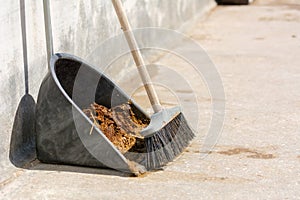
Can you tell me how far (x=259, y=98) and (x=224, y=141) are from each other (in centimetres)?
107

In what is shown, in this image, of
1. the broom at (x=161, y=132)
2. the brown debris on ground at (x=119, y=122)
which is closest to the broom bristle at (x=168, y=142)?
the broom at (x=161, y=132)

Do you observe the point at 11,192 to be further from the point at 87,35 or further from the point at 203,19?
the point at 203,19

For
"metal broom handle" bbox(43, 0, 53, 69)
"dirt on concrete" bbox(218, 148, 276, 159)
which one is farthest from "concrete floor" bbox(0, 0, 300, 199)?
"metal broom handle" bbox(43, 0, 53, 69)

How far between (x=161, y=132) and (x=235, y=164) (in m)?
0.47

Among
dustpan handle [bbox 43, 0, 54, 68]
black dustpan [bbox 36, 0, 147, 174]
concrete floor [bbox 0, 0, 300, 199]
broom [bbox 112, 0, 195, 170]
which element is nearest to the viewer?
concrete floor [bbox 0, 0, 300, 199]

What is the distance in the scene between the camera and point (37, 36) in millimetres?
3891

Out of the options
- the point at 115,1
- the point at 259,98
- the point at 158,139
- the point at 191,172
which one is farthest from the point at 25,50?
the point at 259,98

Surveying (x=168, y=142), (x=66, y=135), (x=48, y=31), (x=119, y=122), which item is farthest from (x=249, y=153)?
(x=48, y=31)

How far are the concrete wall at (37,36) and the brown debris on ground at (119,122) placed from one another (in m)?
0.39

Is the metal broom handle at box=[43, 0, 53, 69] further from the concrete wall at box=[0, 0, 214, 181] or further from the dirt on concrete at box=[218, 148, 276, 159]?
the dirt on concrete at box=[218, 148, 276, 159]

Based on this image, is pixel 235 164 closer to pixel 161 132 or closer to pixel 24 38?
pixel 161 132

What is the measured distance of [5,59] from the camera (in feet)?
11.6

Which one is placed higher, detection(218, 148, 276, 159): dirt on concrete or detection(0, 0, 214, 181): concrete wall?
detection(0, 0, 214, 181): concrete wall

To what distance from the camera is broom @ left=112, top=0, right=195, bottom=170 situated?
3678mm
